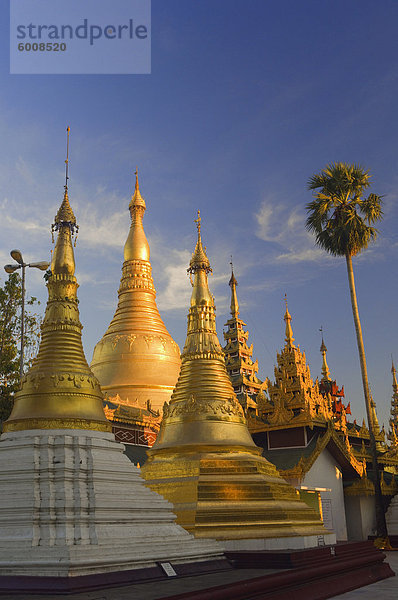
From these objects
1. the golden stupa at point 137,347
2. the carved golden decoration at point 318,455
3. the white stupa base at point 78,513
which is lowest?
the white stupa base at point 78,513

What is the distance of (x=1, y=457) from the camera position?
11.6 m

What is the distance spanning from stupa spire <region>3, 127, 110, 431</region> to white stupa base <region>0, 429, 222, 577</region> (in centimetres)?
27

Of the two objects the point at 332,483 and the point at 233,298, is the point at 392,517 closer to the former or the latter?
the point at 332,483

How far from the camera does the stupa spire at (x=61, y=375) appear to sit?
1213 centimetres

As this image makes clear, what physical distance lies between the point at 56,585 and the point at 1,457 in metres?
3.46

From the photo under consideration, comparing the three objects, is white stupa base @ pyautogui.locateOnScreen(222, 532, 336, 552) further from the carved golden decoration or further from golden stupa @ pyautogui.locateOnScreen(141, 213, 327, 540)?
the carved golden decoration

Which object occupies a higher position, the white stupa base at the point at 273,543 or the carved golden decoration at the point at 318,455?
the carved golden decoration at the point at 318,455

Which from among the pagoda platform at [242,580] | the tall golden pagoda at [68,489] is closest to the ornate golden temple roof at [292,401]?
the pagoda platform at [242,580]

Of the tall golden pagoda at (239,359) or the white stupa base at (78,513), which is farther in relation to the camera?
the tall golden pagoda at (239,359)

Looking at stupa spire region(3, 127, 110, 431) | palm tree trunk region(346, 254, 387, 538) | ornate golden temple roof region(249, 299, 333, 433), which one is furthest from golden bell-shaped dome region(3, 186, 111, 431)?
palm tree trunk region(346, 254, 387, 538)

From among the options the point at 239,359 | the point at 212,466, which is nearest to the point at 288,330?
the point at 239,359

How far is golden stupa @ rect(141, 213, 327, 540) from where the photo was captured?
45.6 feet

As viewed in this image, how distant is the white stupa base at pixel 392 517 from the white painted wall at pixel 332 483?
3.27 metres

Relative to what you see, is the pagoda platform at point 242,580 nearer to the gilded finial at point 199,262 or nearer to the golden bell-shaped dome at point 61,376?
the golden bell-shaped dome at point 61,376
